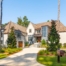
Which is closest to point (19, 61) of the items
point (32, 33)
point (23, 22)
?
point (32, 33)

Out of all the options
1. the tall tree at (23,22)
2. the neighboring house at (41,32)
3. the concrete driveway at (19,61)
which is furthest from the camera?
the tall tree at (23,22)

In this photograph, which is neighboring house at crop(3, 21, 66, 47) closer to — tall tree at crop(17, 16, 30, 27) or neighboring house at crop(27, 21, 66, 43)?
neighboring house at crop(27, 21, 66, 43)

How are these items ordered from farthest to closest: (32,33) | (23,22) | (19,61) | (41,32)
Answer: (23,22), (32,33), (41,32), (19,61)

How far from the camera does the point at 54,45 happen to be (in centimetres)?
2923

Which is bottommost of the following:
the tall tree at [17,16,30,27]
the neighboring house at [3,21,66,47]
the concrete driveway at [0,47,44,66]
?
the concrete driveway at [0,47,44,66]

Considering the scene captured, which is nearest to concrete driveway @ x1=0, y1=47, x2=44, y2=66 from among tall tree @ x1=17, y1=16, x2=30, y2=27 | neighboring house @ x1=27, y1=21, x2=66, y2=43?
neighboring house @ x1=27, y1=21, x2=66, y2=43

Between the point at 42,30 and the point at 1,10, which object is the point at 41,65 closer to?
the point at 1,10

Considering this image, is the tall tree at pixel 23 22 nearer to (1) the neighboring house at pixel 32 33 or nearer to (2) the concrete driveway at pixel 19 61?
(1) the neighboring house at pixel 32 33

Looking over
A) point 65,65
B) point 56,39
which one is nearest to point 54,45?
point 56,39

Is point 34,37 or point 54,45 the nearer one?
point 54,45

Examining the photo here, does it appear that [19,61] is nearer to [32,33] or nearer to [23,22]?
[32,33]

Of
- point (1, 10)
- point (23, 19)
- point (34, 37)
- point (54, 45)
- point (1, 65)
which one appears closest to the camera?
point (1, 65)

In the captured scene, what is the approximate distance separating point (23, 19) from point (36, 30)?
40252 millimetres

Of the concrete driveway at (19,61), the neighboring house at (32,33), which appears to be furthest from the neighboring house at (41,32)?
the concrete driveway at (19,61)
